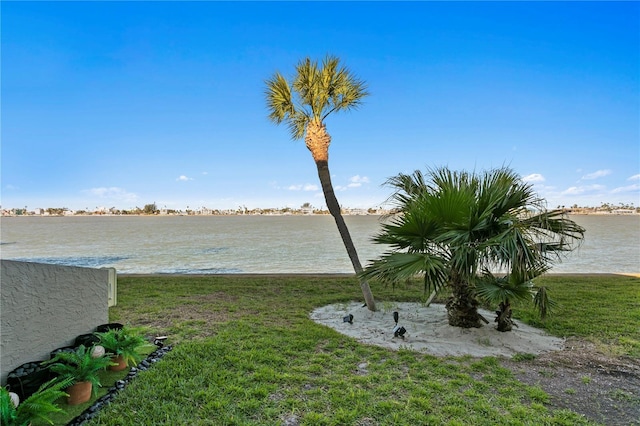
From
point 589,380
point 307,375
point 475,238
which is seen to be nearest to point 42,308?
point 307,375

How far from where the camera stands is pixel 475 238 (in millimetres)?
4176

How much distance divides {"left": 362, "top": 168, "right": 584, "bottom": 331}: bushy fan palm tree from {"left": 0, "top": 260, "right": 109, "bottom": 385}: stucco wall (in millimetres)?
3410

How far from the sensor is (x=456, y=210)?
13.7 ft

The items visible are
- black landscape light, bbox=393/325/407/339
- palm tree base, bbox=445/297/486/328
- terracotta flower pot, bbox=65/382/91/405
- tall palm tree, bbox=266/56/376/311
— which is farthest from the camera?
tall palm tree, bbox=266/56/376/311

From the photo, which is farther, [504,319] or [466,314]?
[466,314]

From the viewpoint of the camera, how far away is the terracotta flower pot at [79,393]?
2555 millimetres

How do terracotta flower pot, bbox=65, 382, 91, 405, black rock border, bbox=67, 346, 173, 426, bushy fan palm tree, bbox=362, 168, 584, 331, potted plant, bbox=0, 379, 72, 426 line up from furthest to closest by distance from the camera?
bushy fan palm tree, bbox=362, 168, 584, 331 < terracotta flower pot, bbox=65, 382, 91, 405 < black rock border, bbox=67, 346, 173, 426 < potted plant, bbox=0, 379, 72, 426

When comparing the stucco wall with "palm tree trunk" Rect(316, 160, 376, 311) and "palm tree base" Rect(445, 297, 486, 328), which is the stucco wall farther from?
"palm tree base" Rect(445, 297, 486, 328)

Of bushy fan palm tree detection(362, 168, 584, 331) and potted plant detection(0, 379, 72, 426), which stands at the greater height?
bushy fan palm tree detection(362, 168, 584, 331)

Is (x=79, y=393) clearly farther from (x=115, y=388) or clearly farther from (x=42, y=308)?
(x=42, y=308)

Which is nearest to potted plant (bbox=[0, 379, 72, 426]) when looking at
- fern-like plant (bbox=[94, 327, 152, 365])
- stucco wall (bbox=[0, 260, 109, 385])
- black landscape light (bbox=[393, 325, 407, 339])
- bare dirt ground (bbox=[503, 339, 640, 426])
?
stucco wall (bbox=[0, 260, 109, 385])

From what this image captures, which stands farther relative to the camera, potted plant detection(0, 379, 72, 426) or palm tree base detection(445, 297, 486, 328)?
palm tree base detection(445, 297, 486, 328)

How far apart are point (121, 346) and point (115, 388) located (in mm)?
448

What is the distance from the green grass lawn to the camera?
2.47m
